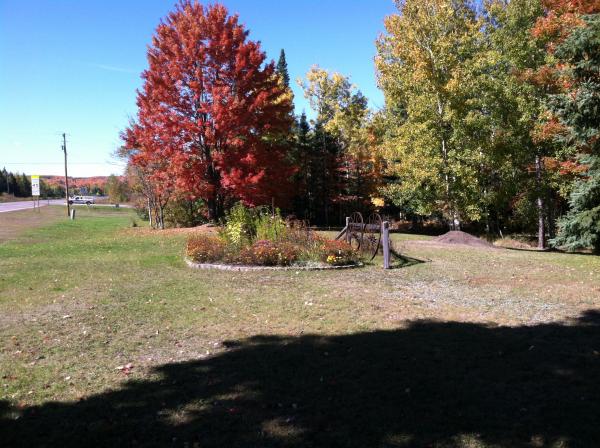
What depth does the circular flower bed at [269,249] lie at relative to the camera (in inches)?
404

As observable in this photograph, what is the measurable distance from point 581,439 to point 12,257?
1412cm

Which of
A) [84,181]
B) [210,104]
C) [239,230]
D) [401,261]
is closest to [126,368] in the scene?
[239,230]

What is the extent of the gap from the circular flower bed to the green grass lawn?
1.11 m

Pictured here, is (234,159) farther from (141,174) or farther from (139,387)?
(139,387)

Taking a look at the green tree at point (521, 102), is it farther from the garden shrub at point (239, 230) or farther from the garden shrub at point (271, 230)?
the garden shrub at point (239, 230)

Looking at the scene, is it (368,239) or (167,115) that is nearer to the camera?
(368,239)

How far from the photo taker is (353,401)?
3689 mm

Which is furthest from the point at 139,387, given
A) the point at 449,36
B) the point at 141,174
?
the point at 141,174

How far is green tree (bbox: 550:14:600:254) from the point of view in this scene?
1180cm

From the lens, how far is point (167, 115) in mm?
18562

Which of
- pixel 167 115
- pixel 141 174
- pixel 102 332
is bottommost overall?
pixel 102 332

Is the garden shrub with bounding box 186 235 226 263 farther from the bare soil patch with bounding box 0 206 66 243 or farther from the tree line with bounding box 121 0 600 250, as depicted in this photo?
the bare soil patch with bounding box 0 206 66 243

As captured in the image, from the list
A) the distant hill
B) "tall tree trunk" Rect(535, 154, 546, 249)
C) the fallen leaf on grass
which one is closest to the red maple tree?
"tall tree trunk" Rect(535, 154, 546, 249)

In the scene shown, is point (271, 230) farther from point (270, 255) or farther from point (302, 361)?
point (302, 361)
